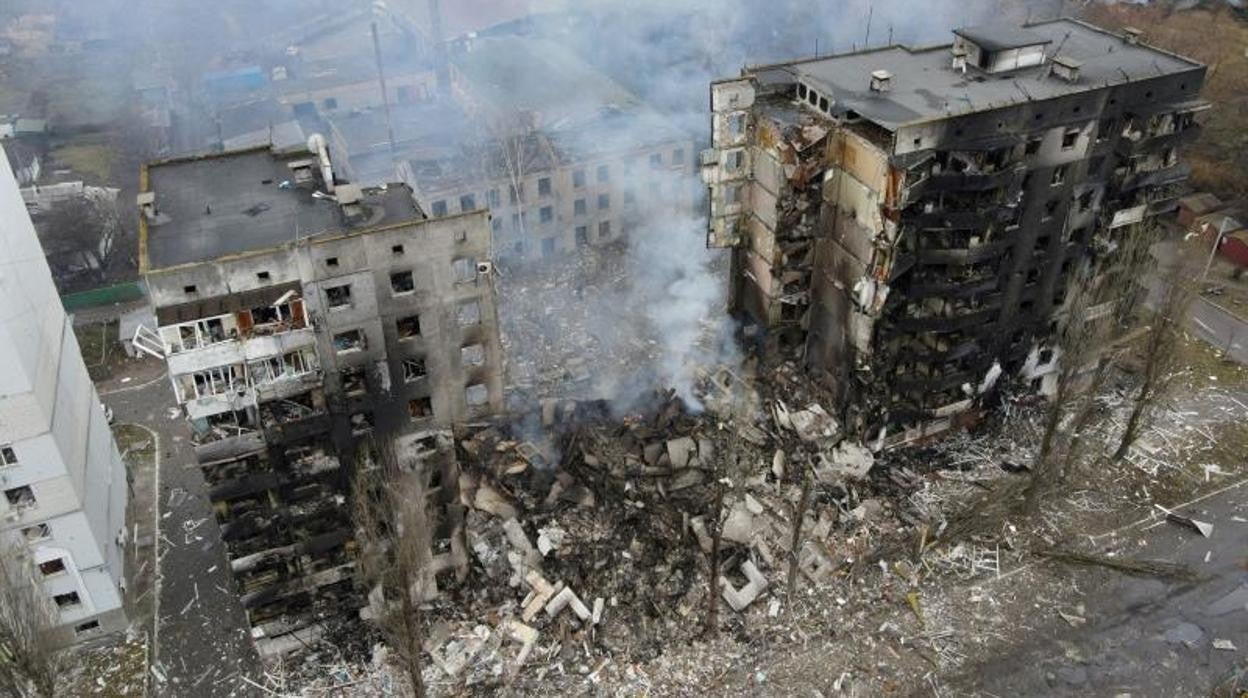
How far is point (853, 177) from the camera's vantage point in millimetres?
39531

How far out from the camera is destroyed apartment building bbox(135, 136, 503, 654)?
2952cm

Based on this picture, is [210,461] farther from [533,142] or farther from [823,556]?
[533,142]

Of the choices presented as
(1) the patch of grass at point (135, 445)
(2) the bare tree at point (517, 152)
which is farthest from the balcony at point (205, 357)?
(2) the bare tree at point (517, 152)

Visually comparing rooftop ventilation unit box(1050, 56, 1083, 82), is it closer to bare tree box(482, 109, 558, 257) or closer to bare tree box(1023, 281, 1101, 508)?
bare tree box(1023, 281, 1101, 508)

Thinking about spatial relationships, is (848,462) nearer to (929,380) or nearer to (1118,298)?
(929,380)

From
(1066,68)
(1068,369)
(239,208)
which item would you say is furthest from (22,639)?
(1066,68)

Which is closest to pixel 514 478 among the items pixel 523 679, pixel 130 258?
pixel 523 679

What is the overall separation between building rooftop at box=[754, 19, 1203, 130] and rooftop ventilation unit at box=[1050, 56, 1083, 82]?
223 mm

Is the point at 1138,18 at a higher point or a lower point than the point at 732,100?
lower

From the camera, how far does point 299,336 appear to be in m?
30.7

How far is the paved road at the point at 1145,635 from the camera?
3528cm

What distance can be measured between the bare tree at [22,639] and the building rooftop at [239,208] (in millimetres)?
11633

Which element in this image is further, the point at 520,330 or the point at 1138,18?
the point at 1138,18

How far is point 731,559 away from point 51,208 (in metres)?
55.5
